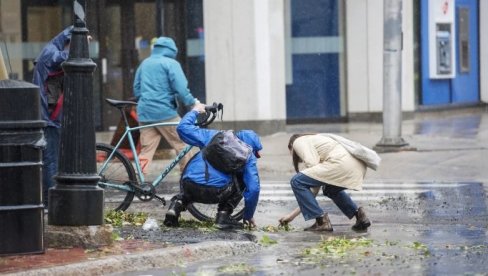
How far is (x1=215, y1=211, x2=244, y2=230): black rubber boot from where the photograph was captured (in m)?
10.3

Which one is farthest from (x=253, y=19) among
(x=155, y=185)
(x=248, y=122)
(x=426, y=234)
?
(x=426, y=234)

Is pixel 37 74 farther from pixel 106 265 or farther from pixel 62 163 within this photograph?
pixel 106 265

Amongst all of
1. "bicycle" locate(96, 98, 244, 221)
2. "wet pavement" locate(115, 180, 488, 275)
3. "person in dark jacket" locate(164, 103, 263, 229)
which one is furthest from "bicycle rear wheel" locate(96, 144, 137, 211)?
"wet pavement" locate(115, 180, 488, 275)

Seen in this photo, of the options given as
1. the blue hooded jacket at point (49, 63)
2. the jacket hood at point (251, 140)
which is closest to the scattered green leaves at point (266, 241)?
the jacket hood at point (251, 140)

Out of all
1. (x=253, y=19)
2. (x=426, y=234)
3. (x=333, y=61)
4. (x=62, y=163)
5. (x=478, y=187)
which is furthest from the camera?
(x=333, y=61)

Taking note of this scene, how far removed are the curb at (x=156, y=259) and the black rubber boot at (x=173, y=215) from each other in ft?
4.39

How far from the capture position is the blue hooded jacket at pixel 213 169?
10227 mm

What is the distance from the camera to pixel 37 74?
10961 mm

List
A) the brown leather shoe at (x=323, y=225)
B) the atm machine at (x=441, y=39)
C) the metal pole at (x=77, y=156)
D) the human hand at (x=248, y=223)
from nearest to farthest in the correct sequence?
the metal pole at (x=77, y=156) → the human hand at (x=248, y=223) → the brown leather shoe at (x=323, y=225) → the atm machine at (x=441, y=39)

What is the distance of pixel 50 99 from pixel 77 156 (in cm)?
233

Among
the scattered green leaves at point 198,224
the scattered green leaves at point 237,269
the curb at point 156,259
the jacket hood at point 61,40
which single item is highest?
the jacket hood at point 61,40

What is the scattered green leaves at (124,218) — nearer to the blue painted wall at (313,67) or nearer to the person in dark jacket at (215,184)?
the person in dark jacket at (215,184)

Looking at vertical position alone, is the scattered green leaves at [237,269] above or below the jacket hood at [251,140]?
below

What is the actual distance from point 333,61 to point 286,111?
137cm
